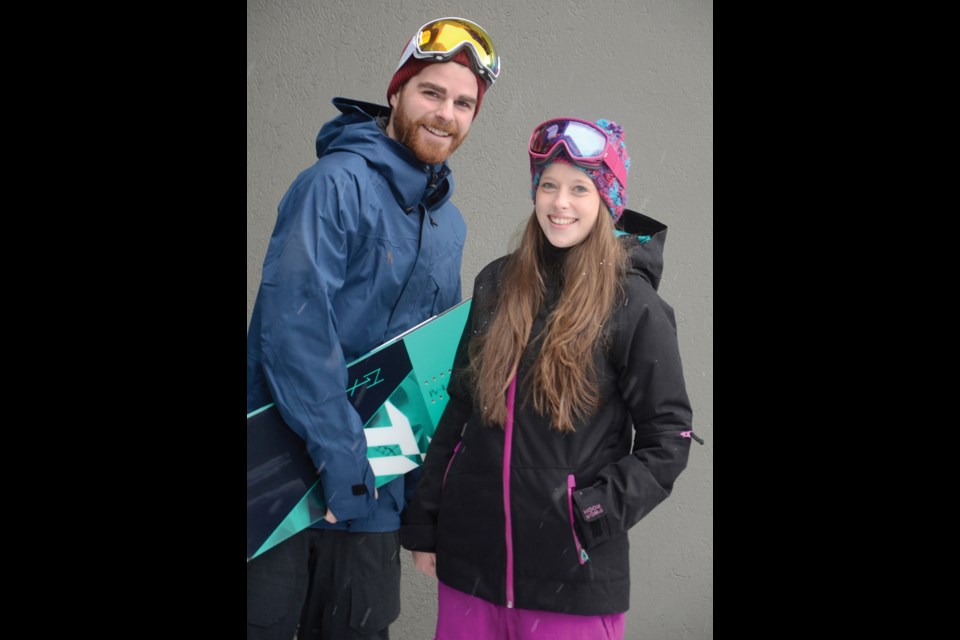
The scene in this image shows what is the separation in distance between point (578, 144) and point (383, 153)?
1.75 ft

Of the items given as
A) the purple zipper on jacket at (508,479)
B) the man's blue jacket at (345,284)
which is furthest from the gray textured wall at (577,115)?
the purple zipper on jacket at (508,479)

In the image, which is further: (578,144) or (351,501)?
(351,501)

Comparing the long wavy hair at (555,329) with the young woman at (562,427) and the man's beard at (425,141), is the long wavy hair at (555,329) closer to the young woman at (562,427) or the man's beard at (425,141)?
the young woman at (562,427)

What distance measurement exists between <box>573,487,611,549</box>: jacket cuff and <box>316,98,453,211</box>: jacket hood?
87 cm

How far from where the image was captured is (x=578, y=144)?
174cm

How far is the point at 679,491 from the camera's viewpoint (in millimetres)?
3012

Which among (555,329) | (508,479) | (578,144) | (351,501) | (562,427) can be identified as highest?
(578,144)

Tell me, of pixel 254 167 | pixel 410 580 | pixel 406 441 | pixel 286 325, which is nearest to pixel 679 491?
pixel 410 580

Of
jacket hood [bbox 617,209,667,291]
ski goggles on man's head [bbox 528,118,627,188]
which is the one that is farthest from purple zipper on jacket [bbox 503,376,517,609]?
ski goggles on man's head [bbox 528,118,627,188]

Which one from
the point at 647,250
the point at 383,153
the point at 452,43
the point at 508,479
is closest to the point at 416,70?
the point at 452,43

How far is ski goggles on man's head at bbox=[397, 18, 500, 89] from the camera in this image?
204 cm

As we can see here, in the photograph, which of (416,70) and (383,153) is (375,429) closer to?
(383,153)

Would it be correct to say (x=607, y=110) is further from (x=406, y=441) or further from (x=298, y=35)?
(x=406, y=441)

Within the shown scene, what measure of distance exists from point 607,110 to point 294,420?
1652 millimetres
